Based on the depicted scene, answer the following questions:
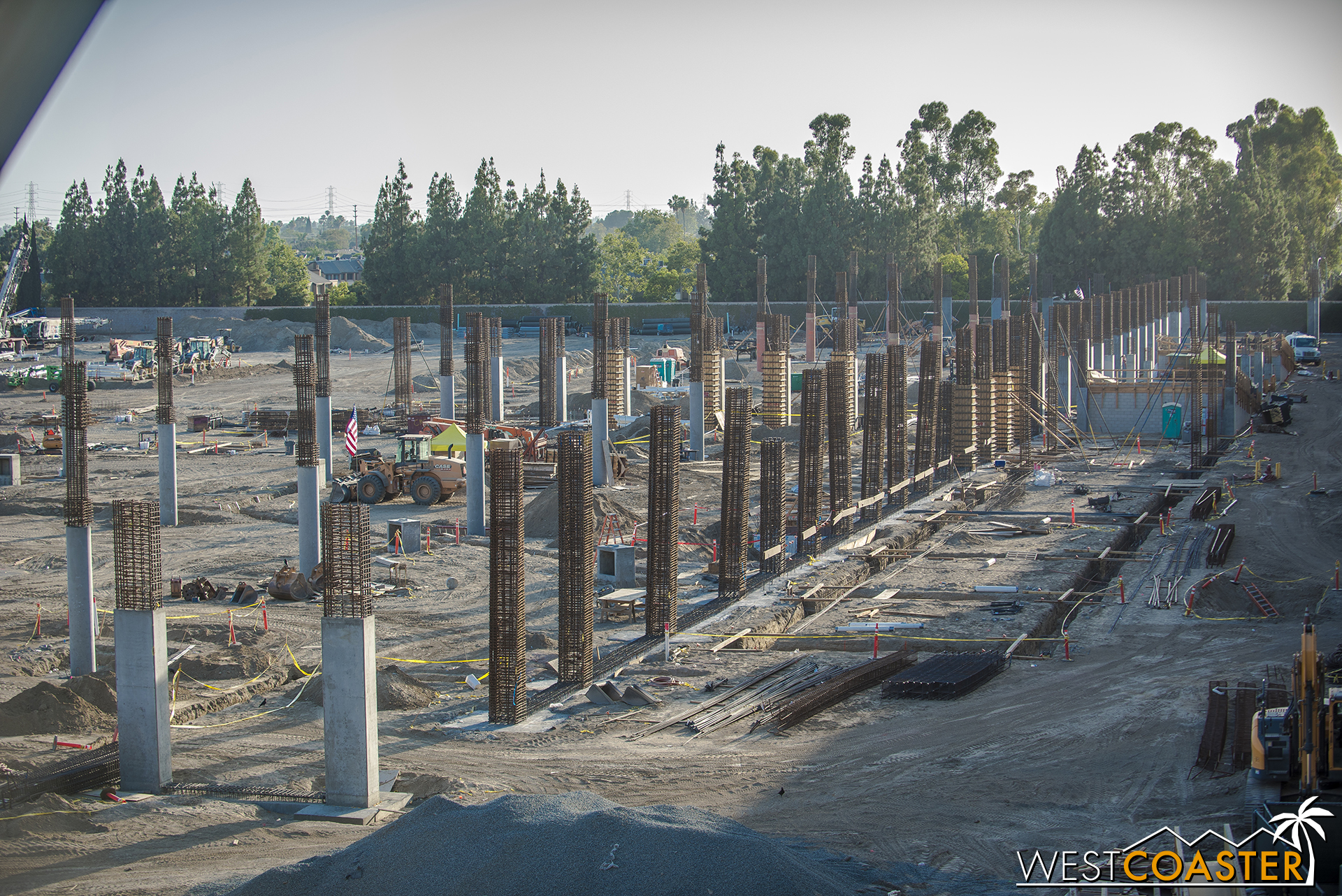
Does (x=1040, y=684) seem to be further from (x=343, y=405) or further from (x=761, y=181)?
(x=761, y=181)

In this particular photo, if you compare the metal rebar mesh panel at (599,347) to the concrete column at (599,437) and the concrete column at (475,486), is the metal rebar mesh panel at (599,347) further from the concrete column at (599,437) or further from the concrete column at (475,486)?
the concrete column at (475,486)

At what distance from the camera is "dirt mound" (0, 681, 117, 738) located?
12453mm

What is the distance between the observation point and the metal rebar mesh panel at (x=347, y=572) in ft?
35.3

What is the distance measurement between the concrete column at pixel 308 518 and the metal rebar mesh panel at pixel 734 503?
663cm

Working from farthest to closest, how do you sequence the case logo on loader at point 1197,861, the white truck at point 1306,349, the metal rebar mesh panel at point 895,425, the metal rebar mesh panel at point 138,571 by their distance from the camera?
the white truck at point 1306,349 → the metal rebar mesh panel at point 895,425 → the metal rebar mesh panel at point 138,571 → the case logo on loader at point 1197,861

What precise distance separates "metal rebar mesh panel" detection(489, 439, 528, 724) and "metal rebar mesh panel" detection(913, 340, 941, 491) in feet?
54.6

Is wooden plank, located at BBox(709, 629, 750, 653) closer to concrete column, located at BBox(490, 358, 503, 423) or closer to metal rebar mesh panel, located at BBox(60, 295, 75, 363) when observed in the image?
metal rebar mesh panel, located at BBox(60, 295, 75, 363)

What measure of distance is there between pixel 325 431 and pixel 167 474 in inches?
164

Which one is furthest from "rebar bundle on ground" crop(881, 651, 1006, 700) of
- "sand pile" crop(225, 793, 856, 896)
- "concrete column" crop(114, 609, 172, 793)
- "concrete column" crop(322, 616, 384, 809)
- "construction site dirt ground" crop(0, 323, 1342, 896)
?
"concrete column" crop(114, 609, 172, 793)

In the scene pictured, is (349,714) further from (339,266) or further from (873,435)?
(339,266)

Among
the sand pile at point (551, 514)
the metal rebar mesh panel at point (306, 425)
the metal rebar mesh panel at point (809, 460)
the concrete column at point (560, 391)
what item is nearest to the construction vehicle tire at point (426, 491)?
the sand pile at point (551, 514)

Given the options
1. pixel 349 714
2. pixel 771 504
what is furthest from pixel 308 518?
pixel 349 714

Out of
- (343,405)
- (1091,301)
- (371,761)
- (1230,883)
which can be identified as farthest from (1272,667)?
(343,405)

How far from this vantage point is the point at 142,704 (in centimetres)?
1109
